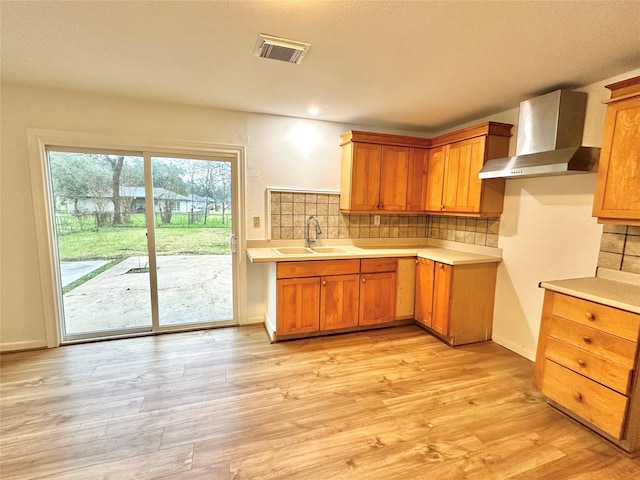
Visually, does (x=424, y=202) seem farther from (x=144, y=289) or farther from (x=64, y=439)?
(x=64, y=439)

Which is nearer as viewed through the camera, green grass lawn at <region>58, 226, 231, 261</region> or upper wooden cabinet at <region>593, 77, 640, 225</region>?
upper wooden cabinet at <region>593, 77, 640, 225</region>

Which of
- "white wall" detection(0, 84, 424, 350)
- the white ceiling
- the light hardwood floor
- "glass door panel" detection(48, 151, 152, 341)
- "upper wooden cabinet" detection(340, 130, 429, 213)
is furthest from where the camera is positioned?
"upper wooden cabinet" detection(340, 130, 429, 213)

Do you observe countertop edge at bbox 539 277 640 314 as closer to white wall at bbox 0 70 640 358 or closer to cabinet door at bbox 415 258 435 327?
white wall at bbox 0 70 640 358

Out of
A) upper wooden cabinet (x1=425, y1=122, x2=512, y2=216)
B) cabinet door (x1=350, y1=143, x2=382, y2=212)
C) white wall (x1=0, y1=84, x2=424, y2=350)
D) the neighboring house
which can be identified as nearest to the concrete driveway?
white wall (x1=0, y1=84, x2=424, y2=350)

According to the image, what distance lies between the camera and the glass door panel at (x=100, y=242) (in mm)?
2801

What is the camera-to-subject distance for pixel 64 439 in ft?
5.66

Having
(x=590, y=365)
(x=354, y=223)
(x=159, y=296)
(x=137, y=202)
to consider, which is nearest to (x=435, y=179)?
(x=354, y=223)

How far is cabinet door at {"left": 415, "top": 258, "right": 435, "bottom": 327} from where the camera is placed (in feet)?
10.3

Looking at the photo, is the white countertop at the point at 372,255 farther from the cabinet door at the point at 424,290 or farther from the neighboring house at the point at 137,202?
the neighboring house at the point at 137,202

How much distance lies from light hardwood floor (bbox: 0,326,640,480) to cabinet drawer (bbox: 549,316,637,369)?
1.78 feet

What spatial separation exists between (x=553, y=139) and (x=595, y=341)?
1.49 meters

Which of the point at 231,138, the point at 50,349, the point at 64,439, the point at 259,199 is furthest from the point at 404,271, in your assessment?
the point at 50,349

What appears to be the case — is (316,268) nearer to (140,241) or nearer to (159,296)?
(159,296)

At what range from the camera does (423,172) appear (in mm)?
3529
